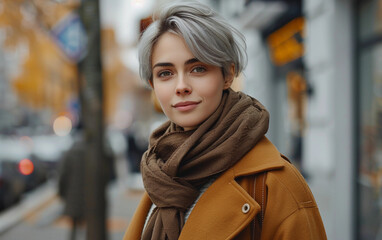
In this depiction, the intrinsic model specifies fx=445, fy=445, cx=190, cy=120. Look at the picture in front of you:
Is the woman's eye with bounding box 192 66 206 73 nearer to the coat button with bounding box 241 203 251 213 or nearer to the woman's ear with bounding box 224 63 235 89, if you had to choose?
the woman's ear with bounding box 224 63 235 89

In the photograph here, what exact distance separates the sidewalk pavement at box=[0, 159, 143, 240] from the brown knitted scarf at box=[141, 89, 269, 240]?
5.25 m

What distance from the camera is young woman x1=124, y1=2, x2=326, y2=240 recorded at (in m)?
1.49

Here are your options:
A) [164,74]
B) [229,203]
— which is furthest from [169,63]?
[229,203]

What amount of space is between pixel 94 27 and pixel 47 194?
27.1ft

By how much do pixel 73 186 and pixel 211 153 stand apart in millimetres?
4802

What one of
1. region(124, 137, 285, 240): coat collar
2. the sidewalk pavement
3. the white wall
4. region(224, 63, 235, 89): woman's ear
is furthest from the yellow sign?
region(124, 137, 285, 240): coat collar

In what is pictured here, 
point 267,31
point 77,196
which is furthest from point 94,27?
point 267,31

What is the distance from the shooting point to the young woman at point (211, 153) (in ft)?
4.89

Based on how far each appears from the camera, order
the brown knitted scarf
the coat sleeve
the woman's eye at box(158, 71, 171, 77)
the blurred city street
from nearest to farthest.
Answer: the coat sleeve < the brown knitted scarf < the woman's eye at box(158, 71, 171, 77) < the blurred city street

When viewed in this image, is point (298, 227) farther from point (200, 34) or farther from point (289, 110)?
point (289, 110)

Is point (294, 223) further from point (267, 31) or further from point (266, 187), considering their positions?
point (267, 31)

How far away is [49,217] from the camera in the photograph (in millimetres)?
8711

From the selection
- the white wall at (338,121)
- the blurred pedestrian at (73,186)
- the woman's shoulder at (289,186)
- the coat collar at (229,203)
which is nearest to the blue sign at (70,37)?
the blurred pedestrian at (73,186)

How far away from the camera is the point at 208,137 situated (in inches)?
62.4
